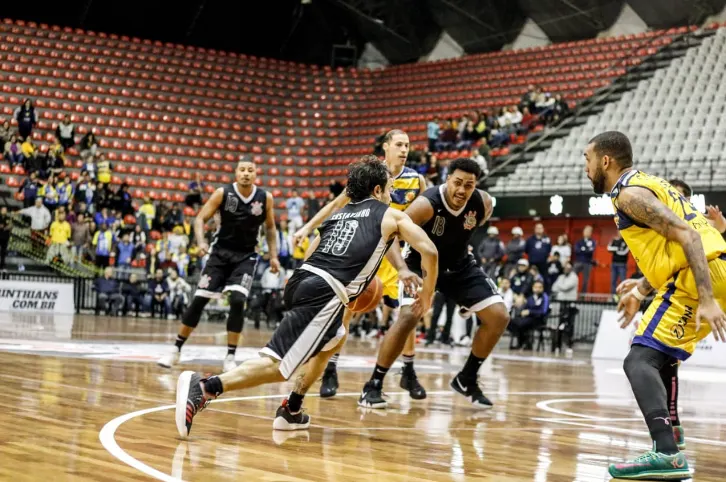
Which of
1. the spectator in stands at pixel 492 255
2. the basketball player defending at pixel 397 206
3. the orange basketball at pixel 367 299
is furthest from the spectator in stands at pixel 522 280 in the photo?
the orange basketball at pixel 367 299

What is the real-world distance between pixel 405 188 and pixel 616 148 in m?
3.43

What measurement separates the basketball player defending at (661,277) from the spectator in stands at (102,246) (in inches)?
730

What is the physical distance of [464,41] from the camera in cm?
3594

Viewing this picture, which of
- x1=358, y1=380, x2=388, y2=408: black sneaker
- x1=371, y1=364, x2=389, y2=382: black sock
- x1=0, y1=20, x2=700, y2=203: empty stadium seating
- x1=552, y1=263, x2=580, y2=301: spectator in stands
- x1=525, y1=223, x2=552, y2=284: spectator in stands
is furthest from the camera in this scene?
x1=0, y1=20, x2=700, y2=203: empty stadium seating

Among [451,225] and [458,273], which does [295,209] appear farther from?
[451,225]

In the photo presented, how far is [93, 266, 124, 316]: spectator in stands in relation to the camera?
72.7ft

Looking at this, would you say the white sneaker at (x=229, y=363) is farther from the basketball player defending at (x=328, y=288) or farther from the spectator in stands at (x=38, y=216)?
the spectator in stands at (x=38, y=216)

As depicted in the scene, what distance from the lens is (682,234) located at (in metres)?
4.86

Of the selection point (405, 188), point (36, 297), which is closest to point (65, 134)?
point (36, 297)

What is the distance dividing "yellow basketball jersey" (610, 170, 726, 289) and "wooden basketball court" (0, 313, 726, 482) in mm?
1056

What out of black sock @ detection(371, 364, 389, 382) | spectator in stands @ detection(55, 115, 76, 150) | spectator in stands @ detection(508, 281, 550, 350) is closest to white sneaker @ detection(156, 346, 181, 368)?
black sock @ detection(371, 364, 389, 382)

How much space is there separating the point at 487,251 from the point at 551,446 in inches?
599

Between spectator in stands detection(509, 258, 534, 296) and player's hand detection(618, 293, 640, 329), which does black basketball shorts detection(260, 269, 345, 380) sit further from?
spectator in stands detection(509, 258, 534, 296)

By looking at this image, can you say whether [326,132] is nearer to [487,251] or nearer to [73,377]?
[487,251]
